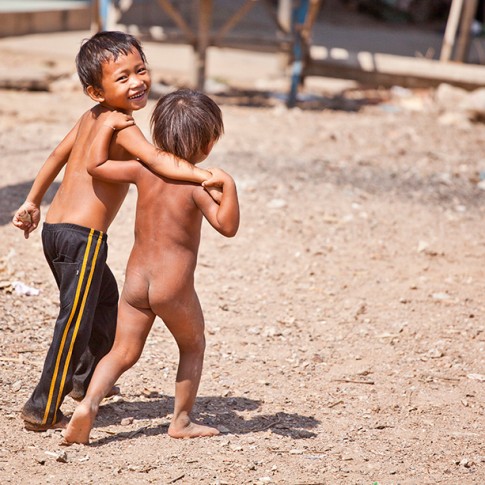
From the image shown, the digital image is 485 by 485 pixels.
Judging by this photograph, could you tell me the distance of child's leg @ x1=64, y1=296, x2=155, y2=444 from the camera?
10.0 feet

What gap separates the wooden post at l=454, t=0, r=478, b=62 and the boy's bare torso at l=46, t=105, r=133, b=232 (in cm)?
888

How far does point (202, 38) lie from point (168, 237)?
283 inches

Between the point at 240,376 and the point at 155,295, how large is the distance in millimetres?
1113

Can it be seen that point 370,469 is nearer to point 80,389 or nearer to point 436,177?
point 80,389

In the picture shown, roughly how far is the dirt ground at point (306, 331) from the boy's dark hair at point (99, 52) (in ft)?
4.24

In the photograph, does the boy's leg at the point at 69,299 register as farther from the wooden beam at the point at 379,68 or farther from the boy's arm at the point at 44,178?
the wooden beam at the point at 379,68

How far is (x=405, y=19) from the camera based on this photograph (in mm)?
18875

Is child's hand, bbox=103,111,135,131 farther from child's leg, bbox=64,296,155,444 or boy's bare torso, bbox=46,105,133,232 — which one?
child's leg, bbox=64,296,155,444

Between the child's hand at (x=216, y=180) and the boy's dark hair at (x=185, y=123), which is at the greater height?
the boy's dark hair at (x=185, y=123)

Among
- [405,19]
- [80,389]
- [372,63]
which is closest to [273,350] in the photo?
[80,389]

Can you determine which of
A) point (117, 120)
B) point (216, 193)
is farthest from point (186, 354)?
point (117, 120)

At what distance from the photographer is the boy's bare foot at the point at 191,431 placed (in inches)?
128

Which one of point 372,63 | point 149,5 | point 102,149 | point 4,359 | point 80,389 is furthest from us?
point 149,5

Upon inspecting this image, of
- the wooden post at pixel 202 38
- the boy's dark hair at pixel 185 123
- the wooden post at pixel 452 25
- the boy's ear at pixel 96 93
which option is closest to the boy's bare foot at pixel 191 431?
the boy's dark hair at pixel 185 123
